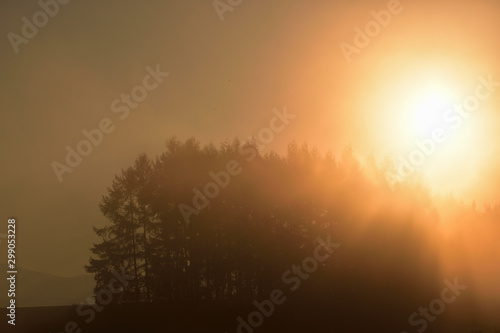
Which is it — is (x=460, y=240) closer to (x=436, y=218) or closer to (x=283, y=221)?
(x=436, y=218)

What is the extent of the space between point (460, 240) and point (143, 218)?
52.5 metres

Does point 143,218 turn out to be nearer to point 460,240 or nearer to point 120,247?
point 120,247

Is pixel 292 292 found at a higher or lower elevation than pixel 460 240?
lower

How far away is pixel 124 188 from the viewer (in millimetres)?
56969

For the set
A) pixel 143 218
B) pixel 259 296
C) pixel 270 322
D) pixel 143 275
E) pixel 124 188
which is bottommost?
pixel 270 322

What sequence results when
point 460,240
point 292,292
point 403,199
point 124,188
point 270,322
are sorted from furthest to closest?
1. point 460,240
2. point 403,199
3. point 124,188
4. point 292,292
5. point 270,322

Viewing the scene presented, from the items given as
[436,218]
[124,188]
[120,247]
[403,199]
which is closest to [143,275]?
[120,247]

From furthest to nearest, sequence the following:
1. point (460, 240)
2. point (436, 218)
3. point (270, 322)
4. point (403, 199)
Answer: point (460, 240) < point (436, 218) < point (403, 199) < point (270, 322)

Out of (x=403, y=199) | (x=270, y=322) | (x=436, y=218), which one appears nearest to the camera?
(x=270, y=322)

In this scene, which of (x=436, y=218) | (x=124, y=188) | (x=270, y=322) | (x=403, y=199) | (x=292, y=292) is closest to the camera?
(x=270, y=322)

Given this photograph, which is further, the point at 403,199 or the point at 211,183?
the point at 403,199

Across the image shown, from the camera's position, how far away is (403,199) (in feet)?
208

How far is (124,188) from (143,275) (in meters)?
8.85

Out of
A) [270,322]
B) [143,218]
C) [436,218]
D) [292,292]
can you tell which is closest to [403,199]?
[436,218]
